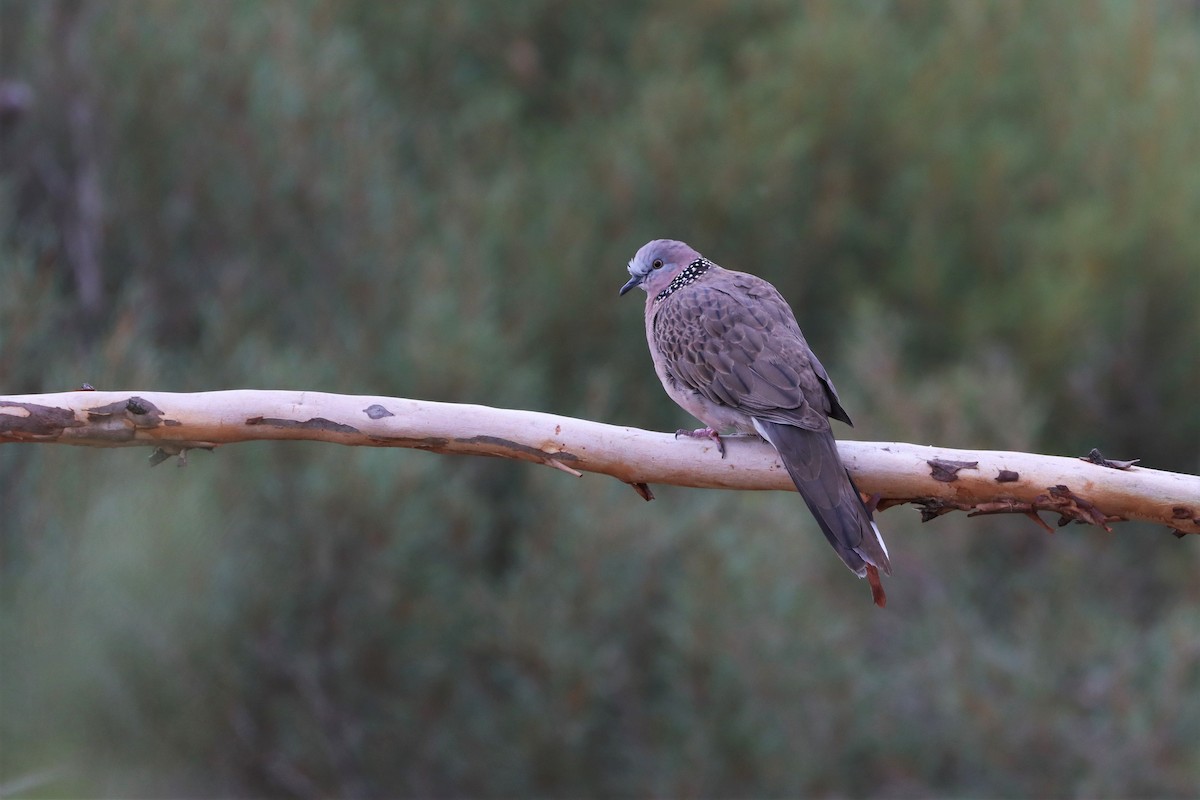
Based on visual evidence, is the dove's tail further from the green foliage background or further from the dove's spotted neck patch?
the green foliage background

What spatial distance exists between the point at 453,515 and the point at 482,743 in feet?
3.37

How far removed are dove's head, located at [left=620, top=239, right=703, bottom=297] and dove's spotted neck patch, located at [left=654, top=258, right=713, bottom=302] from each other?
19 millimetres

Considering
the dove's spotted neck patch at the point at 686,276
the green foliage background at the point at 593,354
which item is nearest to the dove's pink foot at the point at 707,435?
the dove's spotted neck patch at the point at 686,276

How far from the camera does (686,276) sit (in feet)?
11.6

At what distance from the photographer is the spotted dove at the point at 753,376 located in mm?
2469

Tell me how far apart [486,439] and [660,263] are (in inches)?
57.5

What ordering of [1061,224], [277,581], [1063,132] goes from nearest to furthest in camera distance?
[277,581] → [1061,224] → [1063,132]

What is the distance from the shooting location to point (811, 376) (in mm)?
2967

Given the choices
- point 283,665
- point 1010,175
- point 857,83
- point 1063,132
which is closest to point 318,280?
point 283,665

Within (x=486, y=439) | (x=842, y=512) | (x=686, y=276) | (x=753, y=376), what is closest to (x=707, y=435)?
(x=753, y=376)

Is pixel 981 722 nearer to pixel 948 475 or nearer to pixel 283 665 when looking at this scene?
pixel 283 665

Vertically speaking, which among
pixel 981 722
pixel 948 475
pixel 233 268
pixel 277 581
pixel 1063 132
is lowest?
pixel 948 475

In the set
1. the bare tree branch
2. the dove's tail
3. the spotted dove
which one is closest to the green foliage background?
the bare tree branch

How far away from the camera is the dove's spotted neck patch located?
137 inches
